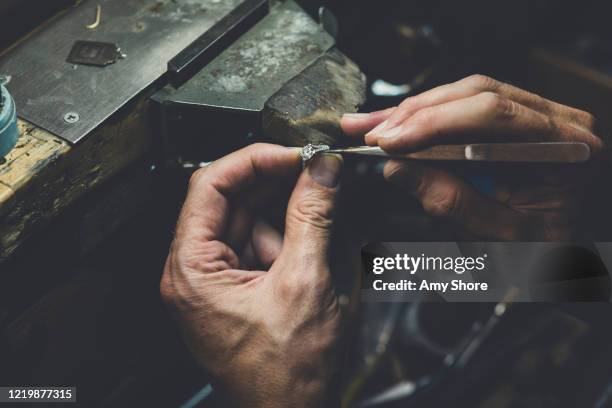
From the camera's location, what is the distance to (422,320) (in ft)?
7.33

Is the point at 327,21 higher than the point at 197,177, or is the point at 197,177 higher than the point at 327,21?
the point at 327,21

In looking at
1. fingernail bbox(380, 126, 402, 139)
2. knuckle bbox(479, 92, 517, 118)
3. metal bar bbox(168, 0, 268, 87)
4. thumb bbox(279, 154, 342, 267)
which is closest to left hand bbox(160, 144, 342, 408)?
thumb bbox(279, 154, 342, 267)

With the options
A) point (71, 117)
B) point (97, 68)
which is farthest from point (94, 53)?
point (71, 117)

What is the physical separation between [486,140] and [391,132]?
0.23 m

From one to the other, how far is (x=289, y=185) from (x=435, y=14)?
1.37 m

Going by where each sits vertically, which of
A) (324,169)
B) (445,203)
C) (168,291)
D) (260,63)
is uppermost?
(260,63)

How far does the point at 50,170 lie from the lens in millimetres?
1047

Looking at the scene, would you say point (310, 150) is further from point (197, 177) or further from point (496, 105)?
point (496, 105)

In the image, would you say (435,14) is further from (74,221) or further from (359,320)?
(74,221)

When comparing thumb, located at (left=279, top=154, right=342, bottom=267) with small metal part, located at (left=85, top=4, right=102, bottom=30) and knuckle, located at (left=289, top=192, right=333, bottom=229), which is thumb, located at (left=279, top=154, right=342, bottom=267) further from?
small metal part, located at (left=85, top=4, right=102, bottom=30)

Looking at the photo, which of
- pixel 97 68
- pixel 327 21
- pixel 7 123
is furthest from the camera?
pixel 327 21

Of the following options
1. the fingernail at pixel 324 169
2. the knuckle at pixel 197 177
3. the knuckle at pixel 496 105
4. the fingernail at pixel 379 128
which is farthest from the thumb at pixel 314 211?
the knuckle at pixel 496 105

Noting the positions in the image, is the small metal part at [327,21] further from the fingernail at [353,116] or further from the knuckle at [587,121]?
the knuckle at [587,121]

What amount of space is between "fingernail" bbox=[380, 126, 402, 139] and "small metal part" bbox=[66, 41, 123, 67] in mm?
606
